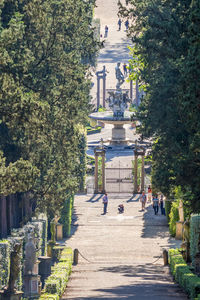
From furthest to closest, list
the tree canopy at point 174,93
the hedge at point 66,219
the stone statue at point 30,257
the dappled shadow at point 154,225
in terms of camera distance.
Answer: the dappled shadow at point 154,225 → the hedge at point 66,219 → the stone statue at point 30,257 → the tree canopy at point 174,93

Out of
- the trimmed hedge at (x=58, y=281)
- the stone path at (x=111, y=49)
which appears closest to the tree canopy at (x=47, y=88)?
the trimmed hedge at (x=58, y=281)

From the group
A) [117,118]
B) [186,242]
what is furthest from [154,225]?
[117,118]

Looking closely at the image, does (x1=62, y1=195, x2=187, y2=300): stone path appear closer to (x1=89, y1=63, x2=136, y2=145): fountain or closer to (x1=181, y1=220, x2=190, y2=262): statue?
Answer: (x1=181, y1=220, x2=190, y2=262): statue

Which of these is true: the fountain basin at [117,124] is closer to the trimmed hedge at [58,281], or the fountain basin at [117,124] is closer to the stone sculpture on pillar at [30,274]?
the trimmed hedge at [58,281]

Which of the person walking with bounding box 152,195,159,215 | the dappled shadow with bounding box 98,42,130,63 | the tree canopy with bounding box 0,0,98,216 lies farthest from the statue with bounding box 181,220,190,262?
the dappled shadow with bounding box 98,42,130,63

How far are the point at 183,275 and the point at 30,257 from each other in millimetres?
4669

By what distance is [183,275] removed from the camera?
2656 centimetres

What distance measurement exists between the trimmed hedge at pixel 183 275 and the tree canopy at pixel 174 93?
212 centimetres

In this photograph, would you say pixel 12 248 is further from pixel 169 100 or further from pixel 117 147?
pixel 117 147

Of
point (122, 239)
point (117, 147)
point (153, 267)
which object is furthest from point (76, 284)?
point (117, 147)

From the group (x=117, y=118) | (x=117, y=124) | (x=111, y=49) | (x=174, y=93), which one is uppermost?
(x=111, y=49)

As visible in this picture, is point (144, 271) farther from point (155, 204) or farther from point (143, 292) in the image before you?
point (155, 204)

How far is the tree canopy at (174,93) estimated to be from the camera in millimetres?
22766

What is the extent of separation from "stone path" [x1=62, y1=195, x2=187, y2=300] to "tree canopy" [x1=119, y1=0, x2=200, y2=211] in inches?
A: 118
